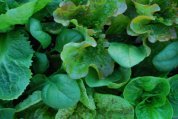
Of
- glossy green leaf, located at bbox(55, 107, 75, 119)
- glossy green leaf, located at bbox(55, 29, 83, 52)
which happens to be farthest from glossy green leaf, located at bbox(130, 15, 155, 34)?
glossy green leaf, located at bbox(55, 107, 75, 119)

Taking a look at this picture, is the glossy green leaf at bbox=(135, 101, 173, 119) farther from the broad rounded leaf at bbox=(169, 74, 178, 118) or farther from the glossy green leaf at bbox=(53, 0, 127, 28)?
the glossy green leaf at bbox=(53, 0, 127, 28)

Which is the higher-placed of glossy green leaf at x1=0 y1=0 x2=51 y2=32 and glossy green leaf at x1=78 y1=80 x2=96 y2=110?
glossy green leaf at x1=0 y1=0 x2=51 y2=32

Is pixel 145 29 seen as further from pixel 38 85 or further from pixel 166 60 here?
pixel 38 85

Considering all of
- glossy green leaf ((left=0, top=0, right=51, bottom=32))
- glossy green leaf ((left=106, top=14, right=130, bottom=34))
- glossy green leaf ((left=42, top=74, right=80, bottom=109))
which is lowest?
glossy green leaf ((left=42, top=74, right=80, bottom=109))

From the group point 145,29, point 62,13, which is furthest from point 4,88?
point 145,29

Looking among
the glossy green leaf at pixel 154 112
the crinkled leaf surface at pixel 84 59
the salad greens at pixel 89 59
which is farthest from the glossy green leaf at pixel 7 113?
the glossy green leaf at pixel 154 112
